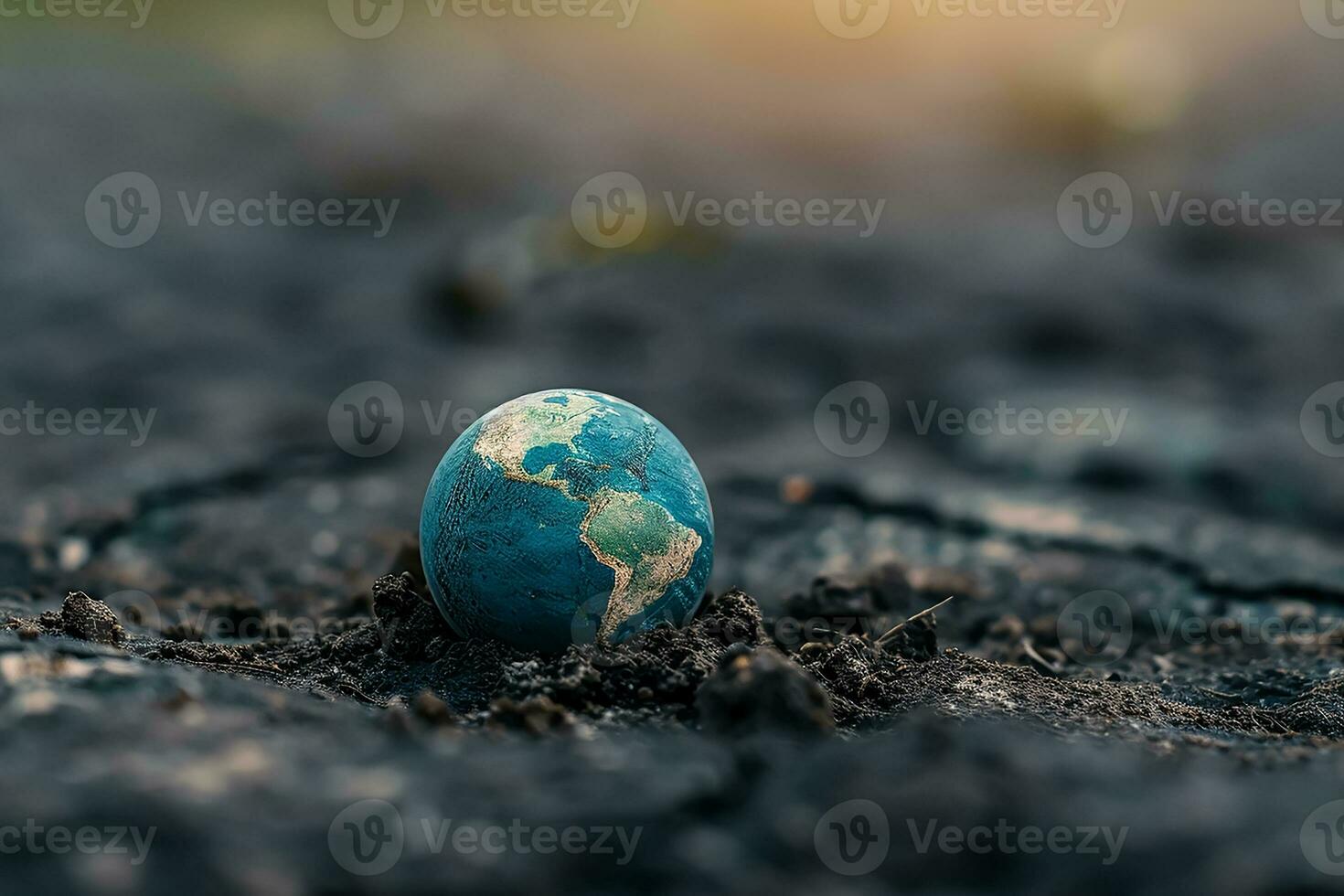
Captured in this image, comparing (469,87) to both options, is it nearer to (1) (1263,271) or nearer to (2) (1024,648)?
(1) (1263,271)
